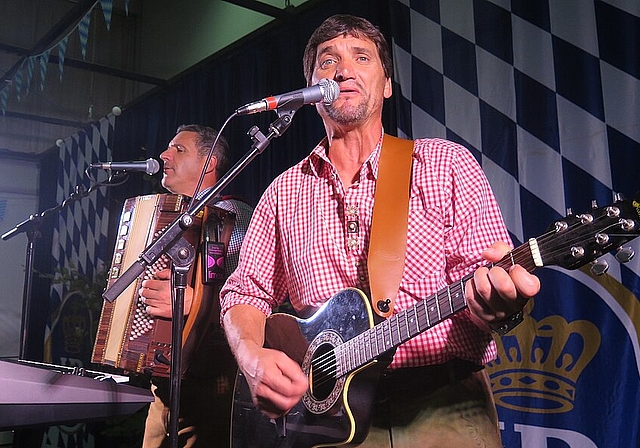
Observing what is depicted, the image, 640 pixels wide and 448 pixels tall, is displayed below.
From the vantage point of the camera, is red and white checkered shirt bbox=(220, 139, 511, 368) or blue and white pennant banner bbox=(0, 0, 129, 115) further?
blue and white pennant banner bbox=(0, 0, 129, 115)

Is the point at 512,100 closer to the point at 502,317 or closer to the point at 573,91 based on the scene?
the point at 573,91

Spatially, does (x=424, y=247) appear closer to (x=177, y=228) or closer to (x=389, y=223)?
(x=389, y=223)

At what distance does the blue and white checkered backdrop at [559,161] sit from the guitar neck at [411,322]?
2.90 ft

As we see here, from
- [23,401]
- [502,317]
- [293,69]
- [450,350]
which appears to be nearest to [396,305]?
[450,350]

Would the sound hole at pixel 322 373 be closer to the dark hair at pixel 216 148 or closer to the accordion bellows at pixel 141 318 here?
the accordion bellows at pixel 141 318

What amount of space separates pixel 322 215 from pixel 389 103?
1.08 m

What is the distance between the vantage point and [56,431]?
4449 mm

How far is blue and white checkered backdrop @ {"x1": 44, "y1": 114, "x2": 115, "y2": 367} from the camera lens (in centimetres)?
423

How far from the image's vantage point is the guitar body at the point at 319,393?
48.1 inches

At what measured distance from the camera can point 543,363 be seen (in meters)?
1.92

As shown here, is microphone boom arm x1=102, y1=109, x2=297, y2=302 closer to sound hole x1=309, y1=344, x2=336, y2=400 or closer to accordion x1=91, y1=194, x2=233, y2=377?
sound hole x1=309, y1=344, x2=336, y2=400

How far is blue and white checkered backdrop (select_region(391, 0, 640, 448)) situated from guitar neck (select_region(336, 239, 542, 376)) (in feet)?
2.90

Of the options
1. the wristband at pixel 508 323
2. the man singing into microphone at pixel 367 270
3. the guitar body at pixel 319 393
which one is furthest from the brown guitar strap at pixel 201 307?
the wristband at pixel 508 323

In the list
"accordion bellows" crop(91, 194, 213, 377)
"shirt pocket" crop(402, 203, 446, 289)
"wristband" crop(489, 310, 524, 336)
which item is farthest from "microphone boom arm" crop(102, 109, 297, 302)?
"wristband" crop(489, 310, 524, 336)
